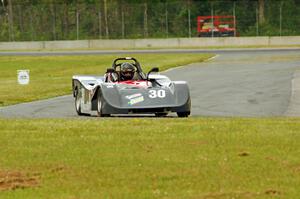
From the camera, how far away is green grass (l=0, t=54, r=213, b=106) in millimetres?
28270

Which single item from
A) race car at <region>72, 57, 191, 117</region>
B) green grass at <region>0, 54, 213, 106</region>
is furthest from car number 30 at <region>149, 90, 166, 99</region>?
green grass at <region>0, 54, 213, 106</region>

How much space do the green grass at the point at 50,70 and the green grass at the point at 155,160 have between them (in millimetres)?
12019

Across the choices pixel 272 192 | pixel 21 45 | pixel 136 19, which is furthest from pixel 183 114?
pixel 21 45

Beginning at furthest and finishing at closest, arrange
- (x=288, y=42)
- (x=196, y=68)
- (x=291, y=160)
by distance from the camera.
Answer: (x=288, y=42), (x=196, y=68), (x=291, y=160)

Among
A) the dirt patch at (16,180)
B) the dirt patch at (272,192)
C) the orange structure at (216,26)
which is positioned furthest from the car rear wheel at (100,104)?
the orange structure at (216,26)

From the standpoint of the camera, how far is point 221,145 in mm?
10570

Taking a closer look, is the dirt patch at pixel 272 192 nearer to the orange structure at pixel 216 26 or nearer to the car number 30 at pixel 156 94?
the car number 30 at pixel 156 94

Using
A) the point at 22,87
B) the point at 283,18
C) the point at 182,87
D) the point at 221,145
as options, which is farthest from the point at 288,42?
the point at 221,145

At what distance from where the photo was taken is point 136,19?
78.8 metres

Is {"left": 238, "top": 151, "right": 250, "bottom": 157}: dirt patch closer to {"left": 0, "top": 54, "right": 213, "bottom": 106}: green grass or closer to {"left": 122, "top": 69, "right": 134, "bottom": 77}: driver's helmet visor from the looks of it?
{"left": 122, "top": 69, "right": 134, "bottom": 77}: driver's helmet visor

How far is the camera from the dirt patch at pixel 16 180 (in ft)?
28.1

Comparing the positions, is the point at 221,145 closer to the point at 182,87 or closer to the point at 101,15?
the point at 182,87

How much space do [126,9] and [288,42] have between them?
16.2 meters

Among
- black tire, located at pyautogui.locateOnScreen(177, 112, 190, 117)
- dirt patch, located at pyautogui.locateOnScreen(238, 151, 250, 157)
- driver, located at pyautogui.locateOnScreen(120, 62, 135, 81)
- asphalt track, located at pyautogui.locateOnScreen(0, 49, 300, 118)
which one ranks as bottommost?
asphalt track, located at pyautogui.locateOnScreen(0, 49, 300, 118)
